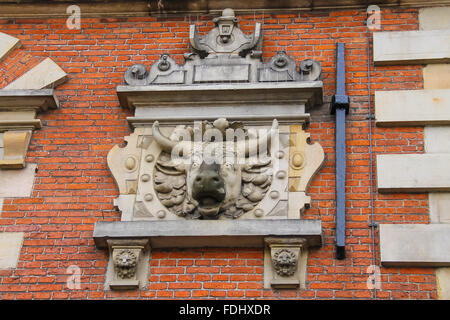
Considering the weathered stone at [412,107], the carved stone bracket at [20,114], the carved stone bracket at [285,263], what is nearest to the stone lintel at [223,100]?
the weathered stone at [412,107]

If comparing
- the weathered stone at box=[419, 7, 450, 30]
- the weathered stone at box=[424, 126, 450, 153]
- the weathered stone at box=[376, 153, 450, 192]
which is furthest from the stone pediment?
the weathered stone at box=[419, 7, 450, 30]

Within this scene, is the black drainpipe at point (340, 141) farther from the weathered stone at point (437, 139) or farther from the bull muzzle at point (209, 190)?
the bull muzzle at point (209, 190)

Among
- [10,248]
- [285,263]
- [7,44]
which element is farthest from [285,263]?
[7,44]

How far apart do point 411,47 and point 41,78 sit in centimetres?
342

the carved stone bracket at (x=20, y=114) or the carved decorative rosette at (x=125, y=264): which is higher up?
the carved stone bracket at (x=20, y=114)

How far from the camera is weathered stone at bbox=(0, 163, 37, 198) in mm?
8094

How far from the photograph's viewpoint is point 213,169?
7.61 m

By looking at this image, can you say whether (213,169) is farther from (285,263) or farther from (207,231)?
(285,263)

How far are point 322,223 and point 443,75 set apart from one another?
1.83 meters

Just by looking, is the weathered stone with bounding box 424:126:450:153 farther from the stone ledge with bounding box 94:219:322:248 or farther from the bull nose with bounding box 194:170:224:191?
the bull nose with bounding box 194:170:224:191

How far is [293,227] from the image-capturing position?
7445 millimetres

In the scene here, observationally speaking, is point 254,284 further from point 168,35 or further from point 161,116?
point 168,35

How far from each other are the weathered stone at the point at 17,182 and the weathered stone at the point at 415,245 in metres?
3.03

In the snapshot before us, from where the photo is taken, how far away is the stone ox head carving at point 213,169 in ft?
25.0
